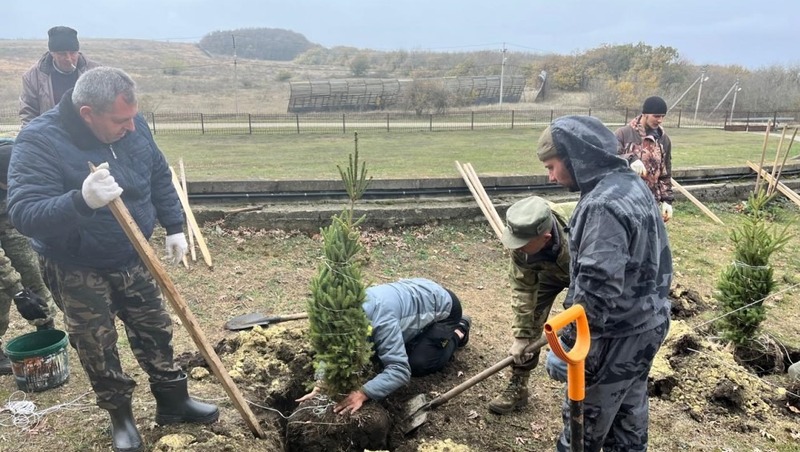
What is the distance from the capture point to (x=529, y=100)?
41.1 metres

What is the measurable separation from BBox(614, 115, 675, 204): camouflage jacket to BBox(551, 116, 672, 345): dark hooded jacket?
3835 millimetres

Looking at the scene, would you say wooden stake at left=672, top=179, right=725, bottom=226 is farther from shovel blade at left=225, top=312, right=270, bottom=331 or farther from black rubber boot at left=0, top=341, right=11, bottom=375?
black rubber boot at left=0, top=341, right=11, bottom=375

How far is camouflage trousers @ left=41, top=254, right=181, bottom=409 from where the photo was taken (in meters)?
2.91

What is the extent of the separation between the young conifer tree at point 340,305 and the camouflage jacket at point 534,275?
111 cm

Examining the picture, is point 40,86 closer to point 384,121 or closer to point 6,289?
point 6,289

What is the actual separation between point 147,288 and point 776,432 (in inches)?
166

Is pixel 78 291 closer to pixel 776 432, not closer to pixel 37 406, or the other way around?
pixel 37 406

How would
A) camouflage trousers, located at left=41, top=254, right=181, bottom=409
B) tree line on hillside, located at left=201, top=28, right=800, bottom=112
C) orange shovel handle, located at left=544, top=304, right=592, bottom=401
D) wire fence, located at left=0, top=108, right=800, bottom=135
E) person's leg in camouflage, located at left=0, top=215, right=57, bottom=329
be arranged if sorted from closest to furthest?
orange shovel handle, located at left=544, top=304, right=592, bottom=401 → camouflage trousers, located at left=41, top=254, right=181, bottom=409 → person's leg in camouflage, located at left=0, top=215, right=57, bottom=329 → wire fence, located at left=0, top=108, right=800, bottom=135 → tree line on hillside, located at left=201, top=28, right=800, bottom=112

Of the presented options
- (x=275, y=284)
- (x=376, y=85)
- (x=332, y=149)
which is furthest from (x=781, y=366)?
(x=376, y=85)

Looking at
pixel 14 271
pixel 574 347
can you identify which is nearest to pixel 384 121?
pixel 14 271

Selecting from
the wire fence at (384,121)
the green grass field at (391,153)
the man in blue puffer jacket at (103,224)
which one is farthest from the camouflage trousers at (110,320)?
the wire fence at (384,121)

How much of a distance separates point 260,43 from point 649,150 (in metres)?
106

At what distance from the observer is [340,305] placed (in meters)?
3.25

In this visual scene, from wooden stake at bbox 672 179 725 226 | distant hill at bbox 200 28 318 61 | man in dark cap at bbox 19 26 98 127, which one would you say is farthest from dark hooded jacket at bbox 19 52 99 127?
distant hill at bbox 200 28 318 61
